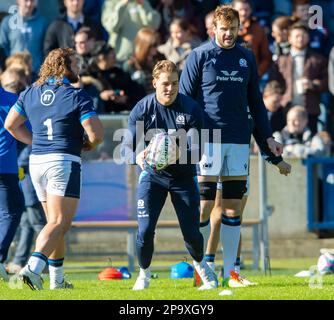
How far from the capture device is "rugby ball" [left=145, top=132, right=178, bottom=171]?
1052 cm

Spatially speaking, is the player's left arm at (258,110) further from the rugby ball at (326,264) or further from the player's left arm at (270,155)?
the rugby ball at (326,264)

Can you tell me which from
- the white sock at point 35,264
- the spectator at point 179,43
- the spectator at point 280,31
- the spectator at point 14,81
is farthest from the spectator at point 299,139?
the white sock at point 35,264

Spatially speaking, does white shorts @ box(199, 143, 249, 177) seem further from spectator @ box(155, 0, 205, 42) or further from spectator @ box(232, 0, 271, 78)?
spectator @ box(155, 0, 205, 42)

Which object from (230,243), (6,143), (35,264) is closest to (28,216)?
(6,143)

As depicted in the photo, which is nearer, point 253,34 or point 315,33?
point 253,34

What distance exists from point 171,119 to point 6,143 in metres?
2.72

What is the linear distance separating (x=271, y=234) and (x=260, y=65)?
306cm

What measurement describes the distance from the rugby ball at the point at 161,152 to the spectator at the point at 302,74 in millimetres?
7363

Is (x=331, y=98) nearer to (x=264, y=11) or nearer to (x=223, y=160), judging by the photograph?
(x=264, y=11)

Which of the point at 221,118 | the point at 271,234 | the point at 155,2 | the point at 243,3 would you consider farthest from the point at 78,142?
the point at 155,2

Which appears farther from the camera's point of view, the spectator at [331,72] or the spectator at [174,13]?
the spectator at [174,13]

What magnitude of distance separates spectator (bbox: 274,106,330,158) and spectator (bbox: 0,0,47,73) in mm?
4125

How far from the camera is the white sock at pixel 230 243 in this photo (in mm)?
11484

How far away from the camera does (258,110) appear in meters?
11.6
